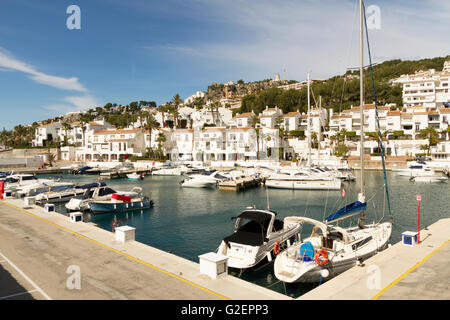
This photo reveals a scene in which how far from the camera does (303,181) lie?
47344 mm

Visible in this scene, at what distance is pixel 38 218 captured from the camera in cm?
2183

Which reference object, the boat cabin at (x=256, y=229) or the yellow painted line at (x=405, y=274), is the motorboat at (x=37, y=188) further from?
the yellow painted line at (x=405, y=274)

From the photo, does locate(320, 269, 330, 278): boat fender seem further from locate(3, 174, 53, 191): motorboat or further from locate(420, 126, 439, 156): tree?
locate(420, 126, 439, 156): tree

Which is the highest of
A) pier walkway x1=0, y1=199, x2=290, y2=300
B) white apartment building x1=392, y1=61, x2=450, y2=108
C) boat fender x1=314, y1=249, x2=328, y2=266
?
white apartment building x1=392, y1=61, x2=450, y2=108

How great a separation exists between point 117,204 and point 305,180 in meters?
27.9

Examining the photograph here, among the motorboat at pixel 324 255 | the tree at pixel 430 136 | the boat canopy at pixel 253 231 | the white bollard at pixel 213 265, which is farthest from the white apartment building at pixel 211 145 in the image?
the white bollard at pixel 213 265

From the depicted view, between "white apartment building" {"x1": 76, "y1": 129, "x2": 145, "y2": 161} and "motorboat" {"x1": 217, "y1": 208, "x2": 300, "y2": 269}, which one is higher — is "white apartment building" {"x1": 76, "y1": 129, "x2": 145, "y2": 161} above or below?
above

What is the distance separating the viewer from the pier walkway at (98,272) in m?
10.2

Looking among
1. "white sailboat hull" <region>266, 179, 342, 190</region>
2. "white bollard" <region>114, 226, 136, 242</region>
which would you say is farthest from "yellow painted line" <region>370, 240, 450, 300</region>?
"white sailboat hull" <region>266, 179, 342, 190</region>

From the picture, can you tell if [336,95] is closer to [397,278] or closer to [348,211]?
[348,211]

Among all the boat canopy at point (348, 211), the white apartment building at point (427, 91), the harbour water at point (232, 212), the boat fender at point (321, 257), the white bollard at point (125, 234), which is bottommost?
the harbour water at point (232, 212)

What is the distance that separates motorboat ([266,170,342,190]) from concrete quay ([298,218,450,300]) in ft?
103

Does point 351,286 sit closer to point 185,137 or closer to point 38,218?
point 38,218

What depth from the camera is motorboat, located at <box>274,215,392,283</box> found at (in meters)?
13.6
